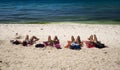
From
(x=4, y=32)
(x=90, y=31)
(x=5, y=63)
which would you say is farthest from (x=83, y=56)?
(x=4, y=32)

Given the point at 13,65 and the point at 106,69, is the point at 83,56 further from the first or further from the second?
the point at 13,65

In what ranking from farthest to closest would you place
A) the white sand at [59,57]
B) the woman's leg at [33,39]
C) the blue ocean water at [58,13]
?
the blue ocean water at [58,13] → the woman's leg at [33,39] → the white sand at [59,57]

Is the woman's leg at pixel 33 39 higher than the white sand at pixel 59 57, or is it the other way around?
the woman's leg at pixel 33 39

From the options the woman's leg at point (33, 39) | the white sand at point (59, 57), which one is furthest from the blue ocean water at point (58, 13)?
the white sand at point (59, 57)

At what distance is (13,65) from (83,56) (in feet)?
12.6

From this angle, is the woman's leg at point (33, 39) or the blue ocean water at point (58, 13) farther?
the blue ocean water at point (58, 13)

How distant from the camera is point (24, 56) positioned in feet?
37.1

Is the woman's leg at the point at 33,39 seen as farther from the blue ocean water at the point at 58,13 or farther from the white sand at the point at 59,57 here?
the blue ocean water at the point at 58,13

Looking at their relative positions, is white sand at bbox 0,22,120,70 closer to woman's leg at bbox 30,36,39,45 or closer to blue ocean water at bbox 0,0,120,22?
woman's leg at bbox 30,36,39,45

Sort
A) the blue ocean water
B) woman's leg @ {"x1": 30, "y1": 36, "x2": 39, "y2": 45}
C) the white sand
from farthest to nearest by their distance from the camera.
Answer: the blue ocean water
woman's leg @ {"x1": 30, "y1": 36, "x2": 39, "y2": 45}
the white sand

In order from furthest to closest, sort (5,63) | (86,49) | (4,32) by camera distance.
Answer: (4,32)
(86,49)
(5,63)

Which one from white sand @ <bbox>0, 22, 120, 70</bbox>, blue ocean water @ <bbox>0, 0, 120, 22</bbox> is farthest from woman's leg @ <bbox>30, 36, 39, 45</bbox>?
blue ocean water @ <bbox>0, 0, 120, 22</bbox>

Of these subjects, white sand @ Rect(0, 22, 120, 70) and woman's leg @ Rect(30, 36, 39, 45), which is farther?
woman's leg @ Rect(30, 36, 39, 45)

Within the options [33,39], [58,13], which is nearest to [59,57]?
[33,39]
